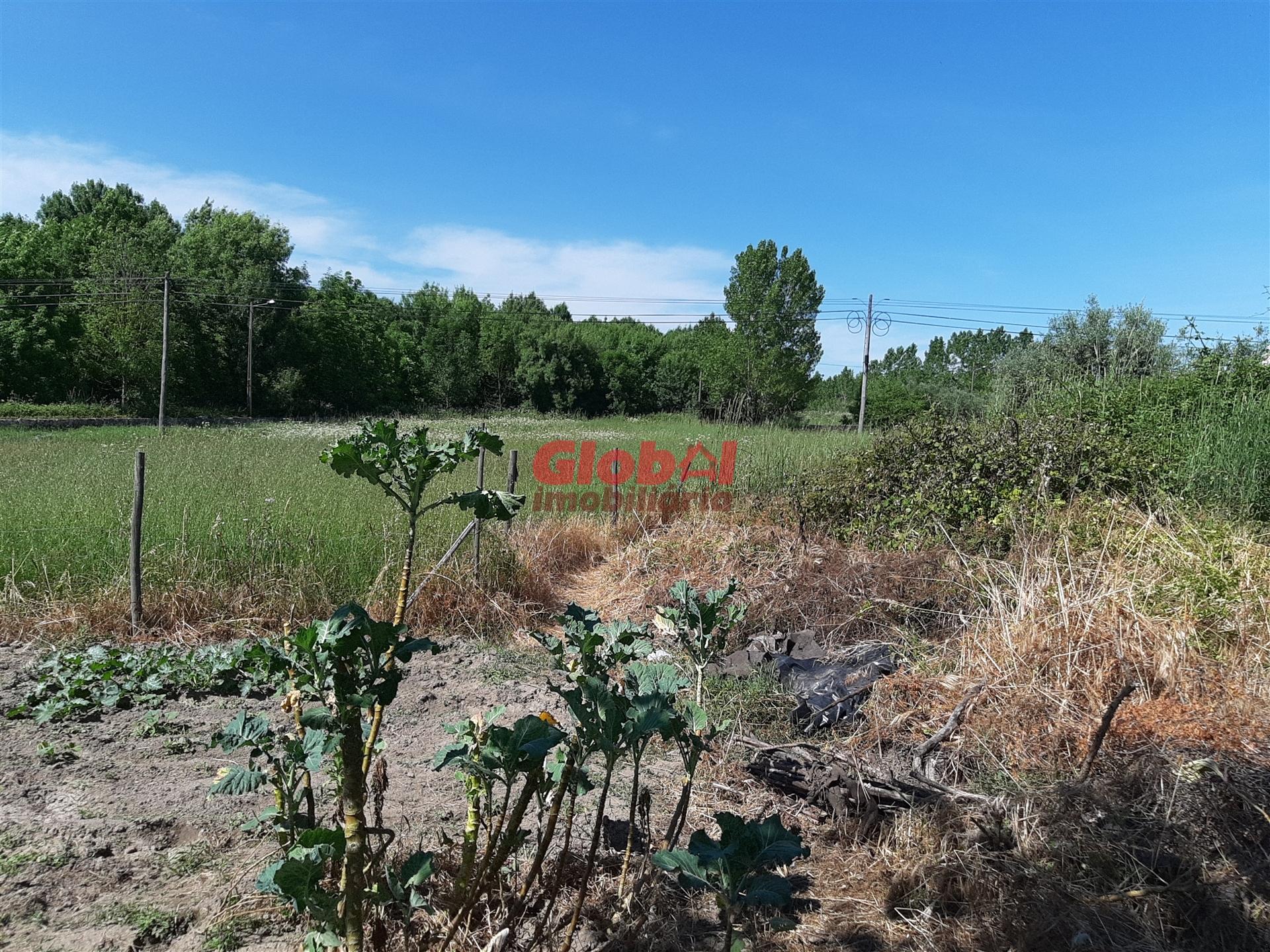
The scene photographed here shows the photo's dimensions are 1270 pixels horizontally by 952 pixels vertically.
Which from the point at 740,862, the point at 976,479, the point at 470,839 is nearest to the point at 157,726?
the point at 470,839

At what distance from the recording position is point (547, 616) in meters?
5.96

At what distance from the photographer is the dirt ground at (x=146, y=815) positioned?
2191mm

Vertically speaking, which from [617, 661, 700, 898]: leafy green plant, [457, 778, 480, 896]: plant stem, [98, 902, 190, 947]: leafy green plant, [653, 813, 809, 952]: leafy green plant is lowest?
[98, 902, 190, 947]: leafy green plant

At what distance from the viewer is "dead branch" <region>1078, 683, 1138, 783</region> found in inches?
102

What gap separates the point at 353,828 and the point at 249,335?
1326 inches

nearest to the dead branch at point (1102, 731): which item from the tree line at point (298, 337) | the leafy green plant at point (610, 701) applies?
the leafy green plant at point (610, 701)

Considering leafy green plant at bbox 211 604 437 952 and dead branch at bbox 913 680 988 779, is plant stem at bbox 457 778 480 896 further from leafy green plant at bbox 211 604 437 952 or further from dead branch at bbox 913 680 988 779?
dead branch at bbox 913 680 988 779

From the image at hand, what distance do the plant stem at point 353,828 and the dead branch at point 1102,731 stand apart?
232 centimetres

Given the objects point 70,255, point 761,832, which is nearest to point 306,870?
point 761,832

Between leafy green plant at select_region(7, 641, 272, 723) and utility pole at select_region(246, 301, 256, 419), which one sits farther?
utility pole at select_region(246, 301, 256, 419)

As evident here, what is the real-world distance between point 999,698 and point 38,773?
399 cm

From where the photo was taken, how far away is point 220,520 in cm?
563

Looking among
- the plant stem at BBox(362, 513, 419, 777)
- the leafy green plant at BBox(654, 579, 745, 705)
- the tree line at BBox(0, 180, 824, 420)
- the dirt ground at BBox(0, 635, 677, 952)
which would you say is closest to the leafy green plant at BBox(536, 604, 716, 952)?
the leafy green plant at BBox(654, 579, 745, 705)

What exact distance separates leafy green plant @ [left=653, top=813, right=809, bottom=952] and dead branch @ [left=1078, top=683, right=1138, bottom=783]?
5.35ft
